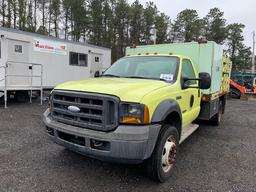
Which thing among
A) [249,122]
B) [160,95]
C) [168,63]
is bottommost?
[249,122]

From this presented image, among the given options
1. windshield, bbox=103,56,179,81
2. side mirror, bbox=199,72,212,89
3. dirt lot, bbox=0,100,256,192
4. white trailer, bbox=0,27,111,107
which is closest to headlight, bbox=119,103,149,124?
dirt lot, bbox=0,100,256,192

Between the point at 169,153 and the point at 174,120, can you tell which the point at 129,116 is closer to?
the point at 169,153

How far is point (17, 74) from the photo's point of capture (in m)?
11.2

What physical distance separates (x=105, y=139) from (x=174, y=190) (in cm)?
129

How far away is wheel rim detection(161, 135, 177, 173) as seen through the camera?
3.88 metres

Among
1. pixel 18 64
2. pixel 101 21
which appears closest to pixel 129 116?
pixel 18 64

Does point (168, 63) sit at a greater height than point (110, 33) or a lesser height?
lesser

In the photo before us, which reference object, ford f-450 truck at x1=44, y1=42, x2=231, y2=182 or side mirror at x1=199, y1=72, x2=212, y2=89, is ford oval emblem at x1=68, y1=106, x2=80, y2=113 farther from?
side mirror at x1=199, y1=72, x2=212, y2=89

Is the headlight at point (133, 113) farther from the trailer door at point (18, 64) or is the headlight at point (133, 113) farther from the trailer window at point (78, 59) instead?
the trailer window at point (78, 59)

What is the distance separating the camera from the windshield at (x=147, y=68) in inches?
181

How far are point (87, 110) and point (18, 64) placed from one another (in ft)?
29.1

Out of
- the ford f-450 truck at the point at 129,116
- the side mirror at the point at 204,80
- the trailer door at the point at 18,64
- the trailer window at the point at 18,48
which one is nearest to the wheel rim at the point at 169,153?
the ford f-450 truck at the point at 129,116

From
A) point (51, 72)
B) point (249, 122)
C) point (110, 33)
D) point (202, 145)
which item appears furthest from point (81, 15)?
point (202, 145)

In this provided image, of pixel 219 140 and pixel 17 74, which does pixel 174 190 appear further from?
pixel 17 74
